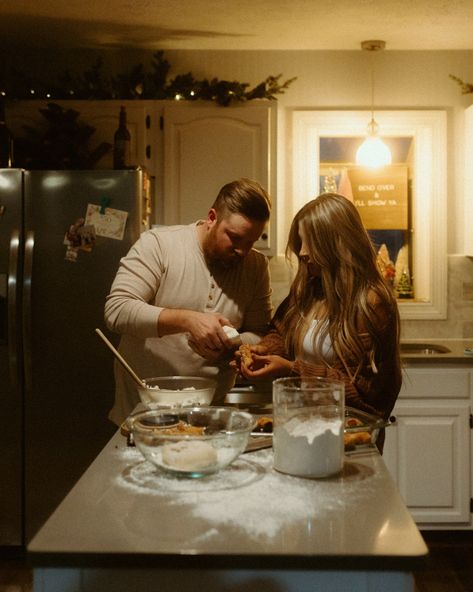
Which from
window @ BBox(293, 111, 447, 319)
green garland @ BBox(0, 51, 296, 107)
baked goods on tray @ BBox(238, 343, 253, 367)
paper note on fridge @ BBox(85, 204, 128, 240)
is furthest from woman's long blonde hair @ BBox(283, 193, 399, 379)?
window @ BBox(293, 111, 447, 319)

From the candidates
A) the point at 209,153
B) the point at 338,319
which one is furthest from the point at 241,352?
the point at 209,153

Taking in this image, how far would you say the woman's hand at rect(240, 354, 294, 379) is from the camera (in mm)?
1996

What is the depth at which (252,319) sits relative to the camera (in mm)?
2480

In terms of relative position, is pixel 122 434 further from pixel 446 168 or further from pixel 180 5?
pixel 446 168

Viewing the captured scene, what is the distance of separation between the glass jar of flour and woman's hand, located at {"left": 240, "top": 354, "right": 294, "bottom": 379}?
544 millimetres

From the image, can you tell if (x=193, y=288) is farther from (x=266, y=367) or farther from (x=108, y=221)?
(x=108, y=221)

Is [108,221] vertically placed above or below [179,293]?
above

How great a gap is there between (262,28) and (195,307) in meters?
1.90

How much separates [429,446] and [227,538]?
2524 mm

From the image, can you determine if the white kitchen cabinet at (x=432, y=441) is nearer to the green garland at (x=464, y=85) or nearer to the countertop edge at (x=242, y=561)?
the green garland at (x=464, y=85)

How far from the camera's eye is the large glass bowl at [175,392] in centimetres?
175

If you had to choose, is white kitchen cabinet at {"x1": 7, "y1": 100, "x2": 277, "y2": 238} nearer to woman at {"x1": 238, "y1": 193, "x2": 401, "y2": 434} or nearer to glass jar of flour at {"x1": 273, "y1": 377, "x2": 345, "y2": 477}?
woman at {"x1": 238, "y1": 193, "x2": 401, "y2": 434}

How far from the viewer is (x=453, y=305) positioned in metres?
4.08

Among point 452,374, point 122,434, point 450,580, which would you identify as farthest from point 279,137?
point 122,434
